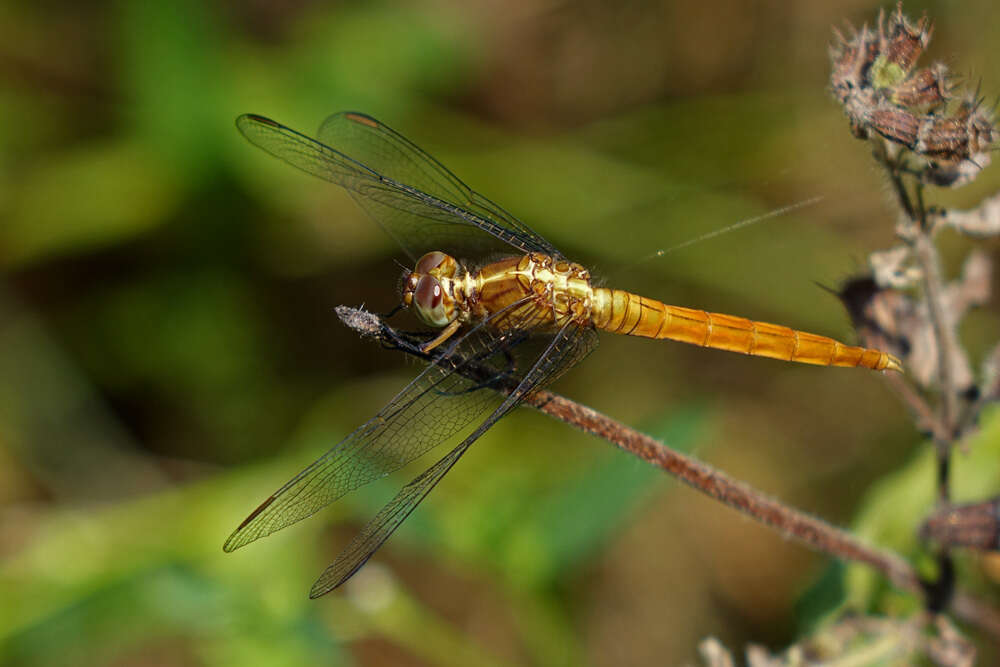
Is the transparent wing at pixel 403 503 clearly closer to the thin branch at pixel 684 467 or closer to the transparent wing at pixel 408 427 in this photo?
the transparent wing at pixel 408 427

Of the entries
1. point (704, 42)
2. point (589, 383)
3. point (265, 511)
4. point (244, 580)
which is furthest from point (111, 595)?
point (704, 42)

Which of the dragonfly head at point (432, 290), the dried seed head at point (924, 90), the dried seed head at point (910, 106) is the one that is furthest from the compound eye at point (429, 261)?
the dried seed head at point (924, 90)

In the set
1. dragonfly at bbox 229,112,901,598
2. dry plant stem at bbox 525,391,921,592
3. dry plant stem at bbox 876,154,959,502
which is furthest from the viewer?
dragonfly at bbox 229,112,901,598

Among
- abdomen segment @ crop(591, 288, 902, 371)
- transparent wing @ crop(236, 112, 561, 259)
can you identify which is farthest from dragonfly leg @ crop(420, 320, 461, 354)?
abdomen segment @ crop(591, 288, 902, 371)

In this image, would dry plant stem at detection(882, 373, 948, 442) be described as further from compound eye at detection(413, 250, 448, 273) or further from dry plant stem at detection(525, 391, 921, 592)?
compound eye at detection(413, 250, 448, 273)

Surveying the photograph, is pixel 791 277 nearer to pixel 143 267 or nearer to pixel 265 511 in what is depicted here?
pixel 265 511

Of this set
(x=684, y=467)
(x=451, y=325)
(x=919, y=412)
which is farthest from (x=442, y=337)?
(x=919, y=412)

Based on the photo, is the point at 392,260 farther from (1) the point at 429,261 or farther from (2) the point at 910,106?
(2) the point at 910,106

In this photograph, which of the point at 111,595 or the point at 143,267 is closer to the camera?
the point at 111,595
